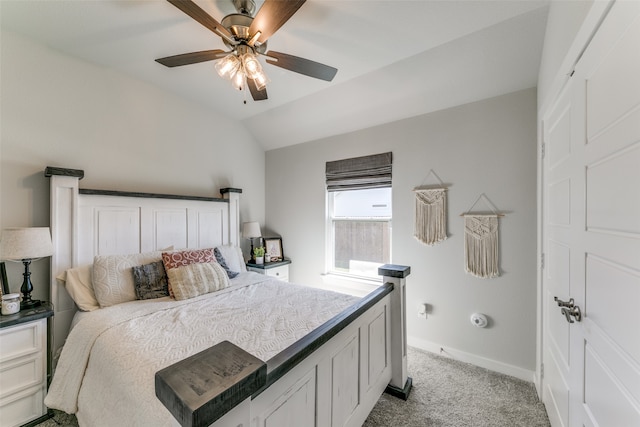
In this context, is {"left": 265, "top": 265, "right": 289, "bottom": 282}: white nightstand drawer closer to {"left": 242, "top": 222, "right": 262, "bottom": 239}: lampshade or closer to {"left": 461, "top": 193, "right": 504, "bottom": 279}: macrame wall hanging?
{"left": 242, "top": 222, "right": 262, "bottom": 239}: lampshade

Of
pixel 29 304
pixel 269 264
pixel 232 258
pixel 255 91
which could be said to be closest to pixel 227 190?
pixel 232 258

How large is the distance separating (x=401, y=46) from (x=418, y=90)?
568 mm

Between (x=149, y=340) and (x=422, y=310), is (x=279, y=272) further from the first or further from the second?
(x=149, y=340)

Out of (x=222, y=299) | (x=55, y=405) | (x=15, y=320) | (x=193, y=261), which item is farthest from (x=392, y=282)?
(x=15, y=320)

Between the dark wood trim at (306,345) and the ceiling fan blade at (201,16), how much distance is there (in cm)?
156

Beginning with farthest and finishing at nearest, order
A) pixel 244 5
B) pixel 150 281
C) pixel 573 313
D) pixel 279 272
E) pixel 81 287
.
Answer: pixel 279 272 → pixel 150 281 → pixel 81 287 → pixel 244 5 → pixel 573 313

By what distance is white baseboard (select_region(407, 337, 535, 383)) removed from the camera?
213 cm

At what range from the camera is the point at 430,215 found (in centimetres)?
255

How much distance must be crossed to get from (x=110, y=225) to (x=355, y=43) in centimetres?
261

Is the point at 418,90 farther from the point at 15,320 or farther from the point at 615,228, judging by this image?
the point at 15,320

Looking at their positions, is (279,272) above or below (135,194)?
below

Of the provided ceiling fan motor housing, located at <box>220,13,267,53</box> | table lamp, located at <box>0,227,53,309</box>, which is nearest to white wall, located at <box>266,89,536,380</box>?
ceiling fan motor housing, located at <box>220,13,267,53</box>

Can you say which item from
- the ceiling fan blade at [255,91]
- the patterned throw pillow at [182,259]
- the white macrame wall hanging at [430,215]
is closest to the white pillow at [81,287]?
the patterned throw pillow at [182,259]

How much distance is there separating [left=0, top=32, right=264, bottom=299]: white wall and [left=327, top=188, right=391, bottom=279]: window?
5.40 ft
